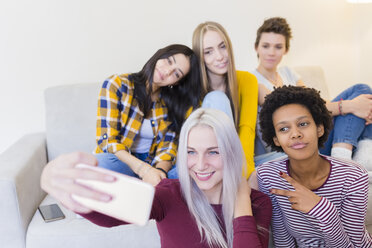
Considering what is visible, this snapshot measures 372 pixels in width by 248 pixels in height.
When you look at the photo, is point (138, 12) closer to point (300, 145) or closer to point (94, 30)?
point (94, 30)

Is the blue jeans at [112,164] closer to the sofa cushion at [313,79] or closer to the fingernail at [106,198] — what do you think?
the fingernail at [106,198]

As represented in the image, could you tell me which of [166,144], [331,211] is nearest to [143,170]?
[166,144]

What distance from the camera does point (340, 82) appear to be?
3.44 m

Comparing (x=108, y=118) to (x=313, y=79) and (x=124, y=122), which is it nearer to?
(x=124, y=122)

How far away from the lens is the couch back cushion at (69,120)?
207 centimetres

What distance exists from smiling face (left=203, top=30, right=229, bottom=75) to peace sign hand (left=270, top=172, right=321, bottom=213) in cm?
80

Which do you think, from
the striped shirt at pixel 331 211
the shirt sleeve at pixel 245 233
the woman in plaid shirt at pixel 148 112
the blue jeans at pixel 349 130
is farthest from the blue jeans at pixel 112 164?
the blue jeans at pixel 349 130

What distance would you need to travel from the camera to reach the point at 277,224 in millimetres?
1458

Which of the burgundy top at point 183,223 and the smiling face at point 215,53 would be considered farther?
the smiling face at point 215,53

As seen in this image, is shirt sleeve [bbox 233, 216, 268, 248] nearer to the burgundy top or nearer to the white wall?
the burgundy top

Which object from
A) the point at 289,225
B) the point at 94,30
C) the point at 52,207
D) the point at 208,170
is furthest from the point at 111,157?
the point at 94,30

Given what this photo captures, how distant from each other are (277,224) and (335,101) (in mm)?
1014

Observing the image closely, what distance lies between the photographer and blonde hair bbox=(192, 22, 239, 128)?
194 cm

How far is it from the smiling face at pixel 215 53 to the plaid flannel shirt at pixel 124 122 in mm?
328
